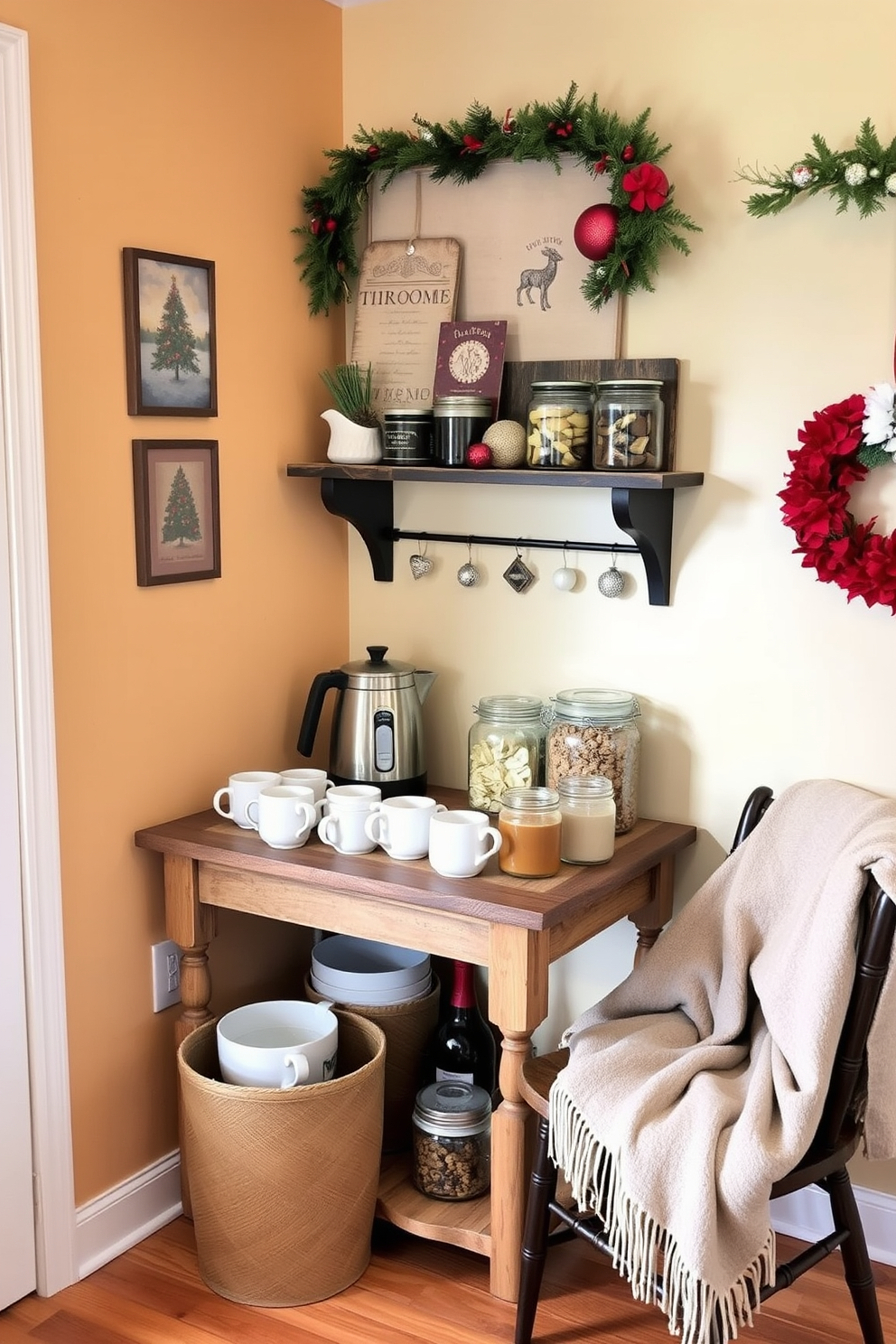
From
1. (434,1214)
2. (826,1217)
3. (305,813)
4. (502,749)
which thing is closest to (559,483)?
(502,749)

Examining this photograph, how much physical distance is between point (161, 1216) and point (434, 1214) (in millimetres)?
524

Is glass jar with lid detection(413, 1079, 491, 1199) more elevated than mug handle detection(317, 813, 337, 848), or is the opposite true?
mug handle detection(317, 813, 337, 848)

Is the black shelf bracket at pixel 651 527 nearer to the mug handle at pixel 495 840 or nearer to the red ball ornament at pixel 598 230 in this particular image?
the red ball ornament at pixel 598 230

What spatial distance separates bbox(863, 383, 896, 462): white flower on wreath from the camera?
202 centimetres

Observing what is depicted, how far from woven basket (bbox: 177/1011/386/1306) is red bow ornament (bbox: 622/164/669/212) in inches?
58.5

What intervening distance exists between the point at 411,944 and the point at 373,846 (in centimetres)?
20

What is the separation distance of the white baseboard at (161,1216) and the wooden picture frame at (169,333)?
136 cm

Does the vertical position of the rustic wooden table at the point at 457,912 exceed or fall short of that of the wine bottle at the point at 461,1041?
it exceeds it

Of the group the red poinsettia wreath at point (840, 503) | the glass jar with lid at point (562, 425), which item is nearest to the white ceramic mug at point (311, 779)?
the glass jar with lid at point (562, 425)

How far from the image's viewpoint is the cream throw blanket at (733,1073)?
169 cm

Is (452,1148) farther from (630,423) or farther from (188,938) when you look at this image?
(630,423)

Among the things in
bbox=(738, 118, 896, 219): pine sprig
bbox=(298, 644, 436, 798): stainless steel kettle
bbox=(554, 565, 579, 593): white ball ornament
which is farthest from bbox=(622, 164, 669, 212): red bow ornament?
bbox=(298, 644, 436, 798): stainless steel kettle

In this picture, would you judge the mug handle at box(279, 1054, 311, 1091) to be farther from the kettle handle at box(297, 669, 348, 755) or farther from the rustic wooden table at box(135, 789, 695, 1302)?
the kettle handle at box(297, 669, 348, 755)

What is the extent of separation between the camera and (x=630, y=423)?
2176 mm
